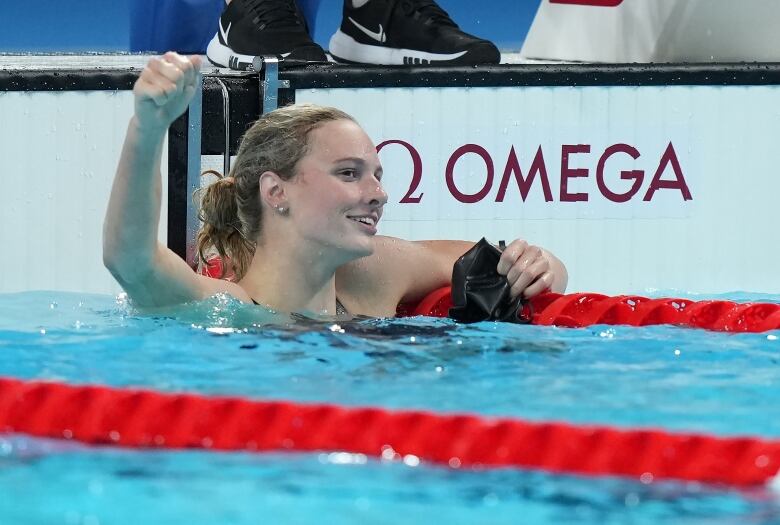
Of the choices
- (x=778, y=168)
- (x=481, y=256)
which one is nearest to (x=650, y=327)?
(x=481, y=256)

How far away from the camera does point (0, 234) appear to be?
2.96 metres

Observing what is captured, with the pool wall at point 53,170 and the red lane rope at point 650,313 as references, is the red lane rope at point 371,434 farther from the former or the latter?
the pool wall at point 53,170

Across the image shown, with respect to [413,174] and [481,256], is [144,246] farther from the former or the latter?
[413,174]

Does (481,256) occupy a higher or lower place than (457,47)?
lower

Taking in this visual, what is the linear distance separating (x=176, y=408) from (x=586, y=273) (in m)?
1.72

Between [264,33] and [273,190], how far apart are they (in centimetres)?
80

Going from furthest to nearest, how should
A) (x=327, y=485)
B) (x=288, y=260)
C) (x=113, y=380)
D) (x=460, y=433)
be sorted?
(x=288, y=260)
(x=113, y=380)
(x=460, y=433)
(x=327, y=485)

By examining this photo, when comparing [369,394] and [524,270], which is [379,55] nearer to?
[524,270]

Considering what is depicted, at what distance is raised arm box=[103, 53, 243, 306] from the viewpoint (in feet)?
6.20

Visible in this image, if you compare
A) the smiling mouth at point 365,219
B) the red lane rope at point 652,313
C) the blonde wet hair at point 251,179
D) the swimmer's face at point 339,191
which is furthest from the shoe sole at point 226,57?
the red lane rope at point 652,313

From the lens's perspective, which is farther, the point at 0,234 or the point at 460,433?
the point at 0,234

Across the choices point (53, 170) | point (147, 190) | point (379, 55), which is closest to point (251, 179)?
point (147, 190)

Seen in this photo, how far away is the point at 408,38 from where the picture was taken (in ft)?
10.5

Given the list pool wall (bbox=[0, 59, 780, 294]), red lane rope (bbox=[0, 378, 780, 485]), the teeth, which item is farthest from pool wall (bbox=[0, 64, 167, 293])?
red lane rope (bbox=[0, 378, 780, 485])
